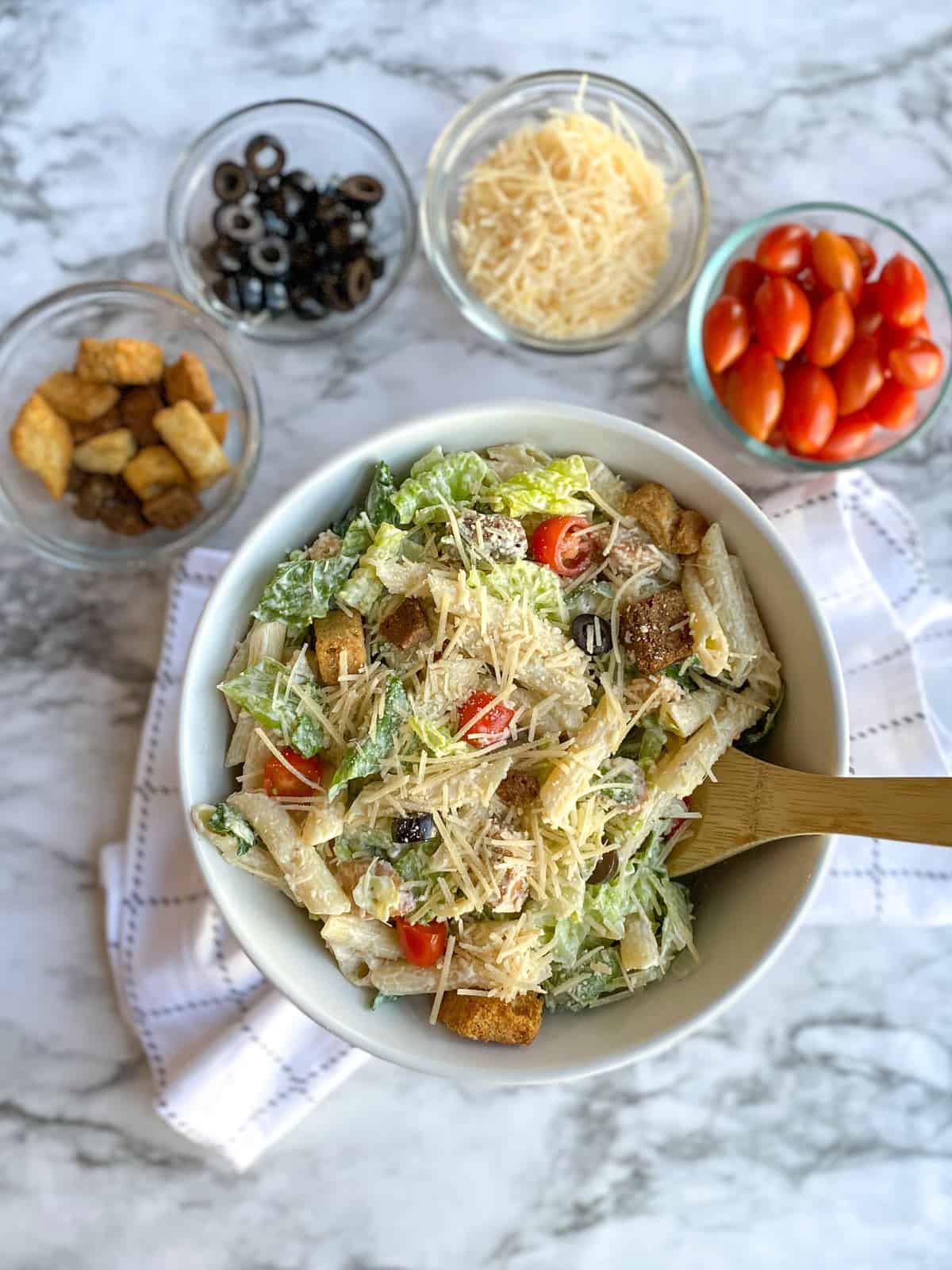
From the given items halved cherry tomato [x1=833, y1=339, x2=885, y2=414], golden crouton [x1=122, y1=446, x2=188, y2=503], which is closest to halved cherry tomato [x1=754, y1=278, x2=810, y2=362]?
halved cherry tomato [x1=833, y1=339, x2=885, y2=414]

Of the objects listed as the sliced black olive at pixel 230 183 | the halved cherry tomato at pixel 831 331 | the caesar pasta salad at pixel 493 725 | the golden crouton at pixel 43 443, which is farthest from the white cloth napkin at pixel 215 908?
the sliced black olive at pixel 230 183

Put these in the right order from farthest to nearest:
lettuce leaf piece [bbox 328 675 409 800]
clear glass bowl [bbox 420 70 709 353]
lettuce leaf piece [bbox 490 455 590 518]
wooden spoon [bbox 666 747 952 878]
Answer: clear glass bowl [bbox 420 70 709 353]
lettuce leaf piece [bbox 490 455 590 518]
lettuce leaf piece [bbox 328 675 409 800]
wooden spoon [bbox 666 747 952 878]

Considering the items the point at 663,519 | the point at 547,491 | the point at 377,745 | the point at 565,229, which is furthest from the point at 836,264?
the point at 377,745

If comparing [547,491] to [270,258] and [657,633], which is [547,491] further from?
[270,258]

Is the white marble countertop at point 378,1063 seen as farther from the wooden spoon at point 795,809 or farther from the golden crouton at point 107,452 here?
the wooden spoon at point 795,809

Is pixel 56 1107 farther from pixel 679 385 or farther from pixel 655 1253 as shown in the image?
pixel 679 385

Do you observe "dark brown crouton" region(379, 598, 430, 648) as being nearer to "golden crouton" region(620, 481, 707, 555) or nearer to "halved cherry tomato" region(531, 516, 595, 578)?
"halved cherry tomato" region(531, 516, 595, 578)
